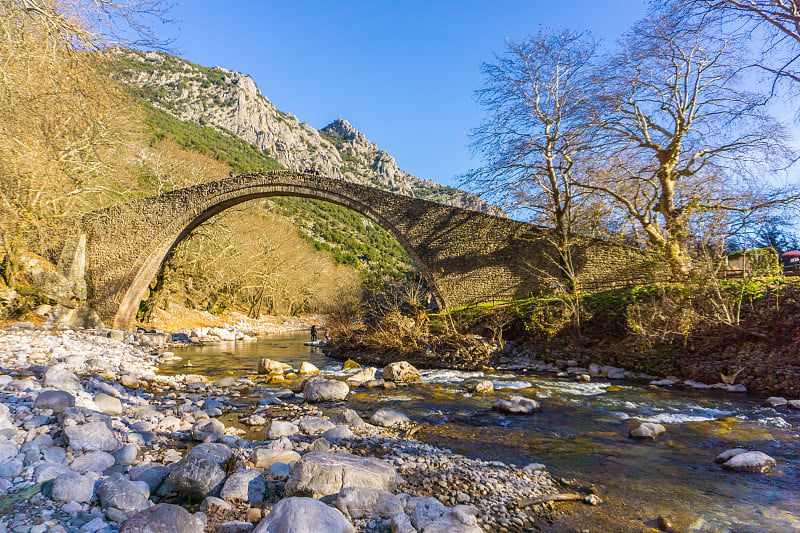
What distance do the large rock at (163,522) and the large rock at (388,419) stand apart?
106 inches

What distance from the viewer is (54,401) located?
Result: 3.68 meters

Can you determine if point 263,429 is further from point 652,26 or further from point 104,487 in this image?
point 652,26

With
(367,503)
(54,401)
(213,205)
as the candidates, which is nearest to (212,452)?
(367,503)

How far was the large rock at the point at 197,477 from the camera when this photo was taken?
260cm

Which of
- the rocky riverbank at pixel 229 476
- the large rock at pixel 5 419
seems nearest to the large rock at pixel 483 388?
the rocky riverbank at pixel 229 476

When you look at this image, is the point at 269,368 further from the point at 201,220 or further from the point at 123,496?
the point at 201,220

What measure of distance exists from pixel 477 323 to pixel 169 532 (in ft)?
33.4

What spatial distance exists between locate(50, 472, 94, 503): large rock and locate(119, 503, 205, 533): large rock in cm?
51

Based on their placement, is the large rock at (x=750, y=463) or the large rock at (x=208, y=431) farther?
the large rock at (x=208, y=431)

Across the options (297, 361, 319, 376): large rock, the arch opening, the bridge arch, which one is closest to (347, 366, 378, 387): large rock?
(297, 361, 319, 376): large rock

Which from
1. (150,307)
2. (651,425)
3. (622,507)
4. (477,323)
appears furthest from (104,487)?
(150,307)

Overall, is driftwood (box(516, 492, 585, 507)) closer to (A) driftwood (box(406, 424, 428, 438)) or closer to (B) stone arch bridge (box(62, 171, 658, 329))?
(A) driftwood (box(406, 424, 428, 438))

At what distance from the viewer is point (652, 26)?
11180mm

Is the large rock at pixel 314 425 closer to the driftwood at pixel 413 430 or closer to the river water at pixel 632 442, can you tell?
the river water at pixel 632 442
